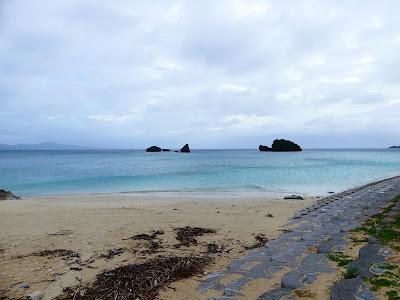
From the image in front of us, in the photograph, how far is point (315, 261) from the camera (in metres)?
5.83

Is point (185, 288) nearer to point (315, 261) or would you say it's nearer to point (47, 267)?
point (315, 261)

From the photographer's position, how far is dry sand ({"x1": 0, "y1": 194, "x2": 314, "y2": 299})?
5492 mm

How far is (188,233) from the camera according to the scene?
8805 millimetres

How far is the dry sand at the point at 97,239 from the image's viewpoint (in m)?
5.49

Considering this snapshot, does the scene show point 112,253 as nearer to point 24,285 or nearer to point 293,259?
point 24,285

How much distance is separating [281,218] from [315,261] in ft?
17.4

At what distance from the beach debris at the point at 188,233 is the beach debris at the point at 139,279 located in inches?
63.0

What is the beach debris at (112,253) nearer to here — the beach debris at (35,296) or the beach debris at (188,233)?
the beach debris at (188,233)

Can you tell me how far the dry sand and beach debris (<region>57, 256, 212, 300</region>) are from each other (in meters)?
0.21

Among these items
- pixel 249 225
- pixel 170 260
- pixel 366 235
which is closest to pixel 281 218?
pixel 249 225

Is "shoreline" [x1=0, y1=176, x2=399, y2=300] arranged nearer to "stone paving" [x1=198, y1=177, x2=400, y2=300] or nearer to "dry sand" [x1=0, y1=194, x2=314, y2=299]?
"dry sand" [x1=0, y1=194, x2=314, y2=299]

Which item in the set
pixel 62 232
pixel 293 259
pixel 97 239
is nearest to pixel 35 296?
pixel 97 239

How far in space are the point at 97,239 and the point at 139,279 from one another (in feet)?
10.9

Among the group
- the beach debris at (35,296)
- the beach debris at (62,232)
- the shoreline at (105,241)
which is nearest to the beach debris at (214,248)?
→ the shoreline at (105,241)
